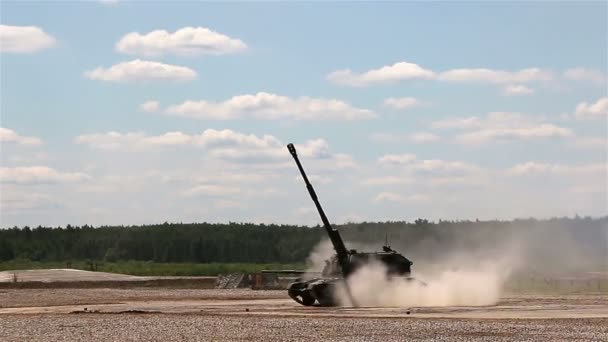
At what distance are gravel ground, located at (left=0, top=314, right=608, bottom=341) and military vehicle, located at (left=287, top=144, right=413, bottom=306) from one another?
1021 cm

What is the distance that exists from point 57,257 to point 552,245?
9123 centimetres

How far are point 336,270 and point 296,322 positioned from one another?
556 inches

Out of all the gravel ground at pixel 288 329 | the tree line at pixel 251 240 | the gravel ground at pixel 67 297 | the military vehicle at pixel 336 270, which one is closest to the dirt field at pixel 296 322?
the gravel ground at pixel 288 329

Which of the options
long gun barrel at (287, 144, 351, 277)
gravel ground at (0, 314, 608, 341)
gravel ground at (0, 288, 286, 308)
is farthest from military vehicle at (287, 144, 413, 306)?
gravel ground at (0, 288, 286, 308)

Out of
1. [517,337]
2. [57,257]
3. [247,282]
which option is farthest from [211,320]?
[57,257]

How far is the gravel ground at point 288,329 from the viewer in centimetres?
3241

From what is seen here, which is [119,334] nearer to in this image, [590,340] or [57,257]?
[590,340]

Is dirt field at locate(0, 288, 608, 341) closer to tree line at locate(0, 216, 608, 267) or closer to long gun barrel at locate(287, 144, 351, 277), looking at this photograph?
long gun barrel at locate(287, 144, 351, 277)

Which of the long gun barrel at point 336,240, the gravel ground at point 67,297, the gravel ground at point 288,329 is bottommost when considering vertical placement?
the gravel ground at point 288,329

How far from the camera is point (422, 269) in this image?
63375mm

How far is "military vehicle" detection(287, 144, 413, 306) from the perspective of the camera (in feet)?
169

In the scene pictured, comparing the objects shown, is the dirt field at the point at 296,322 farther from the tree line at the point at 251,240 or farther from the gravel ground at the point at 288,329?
the tree line at the point at 251,240

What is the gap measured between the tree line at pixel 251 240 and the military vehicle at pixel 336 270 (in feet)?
78.0

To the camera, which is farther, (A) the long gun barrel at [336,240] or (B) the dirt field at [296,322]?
(A) the long gun barrel at [336,240]
